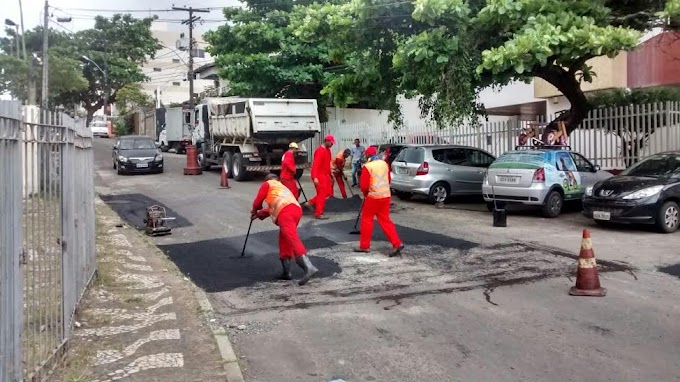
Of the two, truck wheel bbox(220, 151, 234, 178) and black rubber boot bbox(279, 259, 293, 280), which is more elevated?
truck wheel bbox(220, 151, 234, 178)

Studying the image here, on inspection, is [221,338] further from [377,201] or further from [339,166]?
[339,166]

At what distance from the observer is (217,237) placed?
36.1 ft

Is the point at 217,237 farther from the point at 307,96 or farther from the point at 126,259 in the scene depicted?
the point at 307,96

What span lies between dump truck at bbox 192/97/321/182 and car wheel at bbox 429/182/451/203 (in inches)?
233

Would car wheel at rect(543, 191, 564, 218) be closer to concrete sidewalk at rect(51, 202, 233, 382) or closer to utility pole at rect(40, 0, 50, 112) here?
concrete sidewalk at rect(51, 202, 233, 382)

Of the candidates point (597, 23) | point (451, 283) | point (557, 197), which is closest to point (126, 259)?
point (451, 283)

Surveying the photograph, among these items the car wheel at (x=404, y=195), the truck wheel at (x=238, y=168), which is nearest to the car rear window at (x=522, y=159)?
the car wheel at (x=404, y=195)

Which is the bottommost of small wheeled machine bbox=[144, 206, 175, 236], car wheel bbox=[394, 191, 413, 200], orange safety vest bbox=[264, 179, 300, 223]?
small wheeled machine bbox=[144, 206, 175, 236]

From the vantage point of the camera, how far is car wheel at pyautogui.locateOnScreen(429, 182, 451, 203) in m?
15.0

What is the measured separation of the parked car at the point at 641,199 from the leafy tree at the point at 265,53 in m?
15.1

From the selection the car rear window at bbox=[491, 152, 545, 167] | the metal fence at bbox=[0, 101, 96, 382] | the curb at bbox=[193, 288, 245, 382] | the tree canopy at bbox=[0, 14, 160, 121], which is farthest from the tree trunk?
the tree canopy at bbox=[0, 14, 160, 121]

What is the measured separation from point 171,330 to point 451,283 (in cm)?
329

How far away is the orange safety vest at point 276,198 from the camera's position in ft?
24.7

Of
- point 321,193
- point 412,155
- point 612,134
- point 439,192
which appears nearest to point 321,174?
point 321,193
